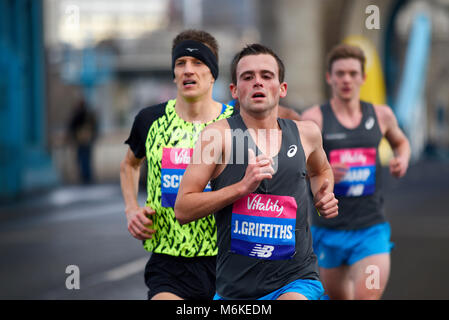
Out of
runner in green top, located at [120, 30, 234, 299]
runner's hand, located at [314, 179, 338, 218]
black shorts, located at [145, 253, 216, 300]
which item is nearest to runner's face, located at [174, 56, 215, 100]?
runner in green top, located at [120, 30, 234, 299]

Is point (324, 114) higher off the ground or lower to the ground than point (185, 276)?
higher

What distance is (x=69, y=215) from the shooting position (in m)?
13.6

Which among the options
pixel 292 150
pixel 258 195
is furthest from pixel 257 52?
pixel 258 195

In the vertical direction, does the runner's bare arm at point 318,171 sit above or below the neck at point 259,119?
below

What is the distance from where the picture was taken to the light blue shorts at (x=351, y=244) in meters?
5.49

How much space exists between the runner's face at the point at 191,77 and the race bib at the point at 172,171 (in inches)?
12.0

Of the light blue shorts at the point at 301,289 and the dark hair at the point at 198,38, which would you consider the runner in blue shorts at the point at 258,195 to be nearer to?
the light blue shorts at the point at 301,289

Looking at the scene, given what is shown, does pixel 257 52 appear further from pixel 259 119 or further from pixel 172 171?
pixel 172 171

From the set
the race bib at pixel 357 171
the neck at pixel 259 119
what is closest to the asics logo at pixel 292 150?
the neck at pixel 259 119

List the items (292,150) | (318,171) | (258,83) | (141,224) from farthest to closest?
(141,224) < (318,171) < (292,150) < (258,83)

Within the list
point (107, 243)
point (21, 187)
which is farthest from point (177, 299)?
point (21, 187)

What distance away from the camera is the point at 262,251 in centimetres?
355

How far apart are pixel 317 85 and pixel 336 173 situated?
65.6ft

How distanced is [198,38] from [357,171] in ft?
5.57
